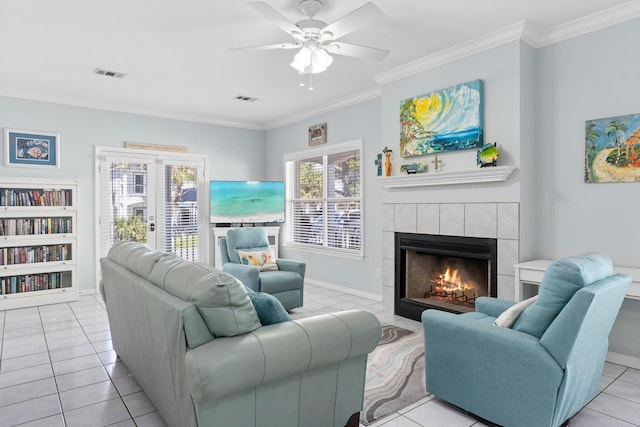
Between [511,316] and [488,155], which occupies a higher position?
[488,155]

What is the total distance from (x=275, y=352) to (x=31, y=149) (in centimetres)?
498

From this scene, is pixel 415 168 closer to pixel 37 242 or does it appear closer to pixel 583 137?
pixel 583 137

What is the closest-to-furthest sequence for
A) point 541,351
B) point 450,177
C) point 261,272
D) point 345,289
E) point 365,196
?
point 541,351 → point 450,177 → point 261,272 → point 365,196 → point 345,289

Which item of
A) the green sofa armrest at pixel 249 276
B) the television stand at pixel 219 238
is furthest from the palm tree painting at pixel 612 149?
the television stand at pixel 219 238

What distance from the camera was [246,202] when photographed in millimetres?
6422

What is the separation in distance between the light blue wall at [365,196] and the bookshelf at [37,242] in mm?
3158

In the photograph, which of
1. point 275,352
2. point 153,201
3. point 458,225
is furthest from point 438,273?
point 153,201

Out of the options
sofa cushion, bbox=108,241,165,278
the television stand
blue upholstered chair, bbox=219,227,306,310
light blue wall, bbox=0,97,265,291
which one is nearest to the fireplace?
blue upholstered chair, bbox=219,227,306,310

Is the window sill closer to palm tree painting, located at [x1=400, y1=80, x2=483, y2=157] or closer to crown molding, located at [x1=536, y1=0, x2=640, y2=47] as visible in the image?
palm tree painting, located at [x1=400, y1=80, x2=483, y2=157]

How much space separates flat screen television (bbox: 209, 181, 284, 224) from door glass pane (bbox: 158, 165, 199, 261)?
354 mm

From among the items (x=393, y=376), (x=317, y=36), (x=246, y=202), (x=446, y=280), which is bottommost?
(x=393, y=376)

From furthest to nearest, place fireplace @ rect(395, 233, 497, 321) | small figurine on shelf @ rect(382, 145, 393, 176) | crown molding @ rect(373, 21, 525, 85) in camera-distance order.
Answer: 1. small figurine on shelf @ rect(382, 145, 393, 176)
2. fireplace @ rect(395, 233, 497, 321)
3. crown molding @ rect(373, 21, 525, 85)

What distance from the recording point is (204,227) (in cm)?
652

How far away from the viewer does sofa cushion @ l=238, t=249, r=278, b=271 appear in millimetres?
4781
